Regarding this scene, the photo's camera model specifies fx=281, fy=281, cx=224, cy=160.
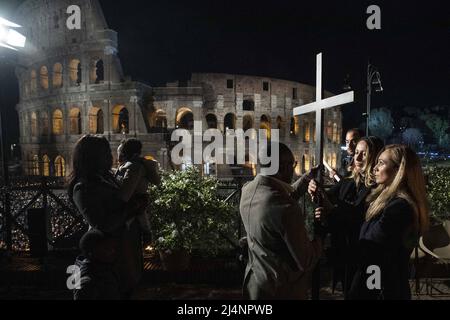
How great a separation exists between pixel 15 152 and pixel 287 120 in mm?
63123

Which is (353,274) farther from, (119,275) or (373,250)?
(119,275)

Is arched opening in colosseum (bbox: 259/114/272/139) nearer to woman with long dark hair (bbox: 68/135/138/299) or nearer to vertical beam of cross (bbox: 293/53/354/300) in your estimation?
vertical beam of cross (bbox: 293/53/354/300)

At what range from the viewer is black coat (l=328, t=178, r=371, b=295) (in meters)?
2.81

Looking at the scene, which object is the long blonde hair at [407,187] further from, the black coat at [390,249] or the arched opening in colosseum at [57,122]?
the arched opening in colosseum at [57,122]

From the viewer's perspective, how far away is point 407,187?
7.84 feet

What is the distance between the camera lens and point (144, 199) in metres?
2.69

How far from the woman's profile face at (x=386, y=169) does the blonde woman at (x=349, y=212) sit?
44 centimetres

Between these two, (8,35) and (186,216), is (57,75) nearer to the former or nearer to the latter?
(8,35)

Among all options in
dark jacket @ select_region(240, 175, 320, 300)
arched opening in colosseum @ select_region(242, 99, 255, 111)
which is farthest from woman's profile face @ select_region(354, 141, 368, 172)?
arched opening in colosseum @ select_region(242, 99, 255, 111)

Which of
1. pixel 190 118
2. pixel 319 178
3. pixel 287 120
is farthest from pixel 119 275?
pixel 190 118

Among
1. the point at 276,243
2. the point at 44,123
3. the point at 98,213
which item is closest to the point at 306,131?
the point at 44,123
